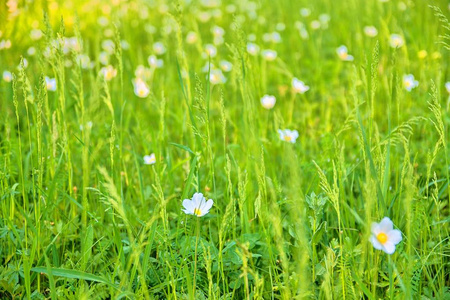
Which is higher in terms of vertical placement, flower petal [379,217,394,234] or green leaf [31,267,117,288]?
flower petal [379,217,394,234]

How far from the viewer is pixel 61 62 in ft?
5.30

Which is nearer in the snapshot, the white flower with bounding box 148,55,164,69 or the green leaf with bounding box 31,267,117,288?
the green leaf with bounding box 31,267,117,288

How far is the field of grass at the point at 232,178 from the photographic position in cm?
131

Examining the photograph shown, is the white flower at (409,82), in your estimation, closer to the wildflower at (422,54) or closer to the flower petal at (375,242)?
the wildflower at (422,54)

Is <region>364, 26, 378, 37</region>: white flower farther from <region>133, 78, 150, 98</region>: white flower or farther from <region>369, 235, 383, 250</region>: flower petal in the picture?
<region>369, 235, 383, 250</region>: flower petal

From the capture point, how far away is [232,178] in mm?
1946

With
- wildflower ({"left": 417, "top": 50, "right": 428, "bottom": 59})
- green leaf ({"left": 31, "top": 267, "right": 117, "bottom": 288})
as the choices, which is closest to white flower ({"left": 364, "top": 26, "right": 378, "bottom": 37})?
wildflower ({"left": 417, "top": 50, "right": 428, "bottom": 59})

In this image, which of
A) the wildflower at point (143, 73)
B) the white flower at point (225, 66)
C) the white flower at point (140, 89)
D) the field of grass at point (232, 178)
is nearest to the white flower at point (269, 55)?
the field of grass at point (232, 178)

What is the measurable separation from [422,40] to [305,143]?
1390 mm

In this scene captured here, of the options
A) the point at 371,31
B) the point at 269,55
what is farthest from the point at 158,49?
the point at 371,31

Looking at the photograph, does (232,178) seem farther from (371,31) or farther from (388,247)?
(371,31)

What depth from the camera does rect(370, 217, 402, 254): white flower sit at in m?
1.20

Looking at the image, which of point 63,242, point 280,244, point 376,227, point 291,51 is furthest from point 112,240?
point 291,51

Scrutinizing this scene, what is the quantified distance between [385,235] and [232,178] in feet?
2.70
